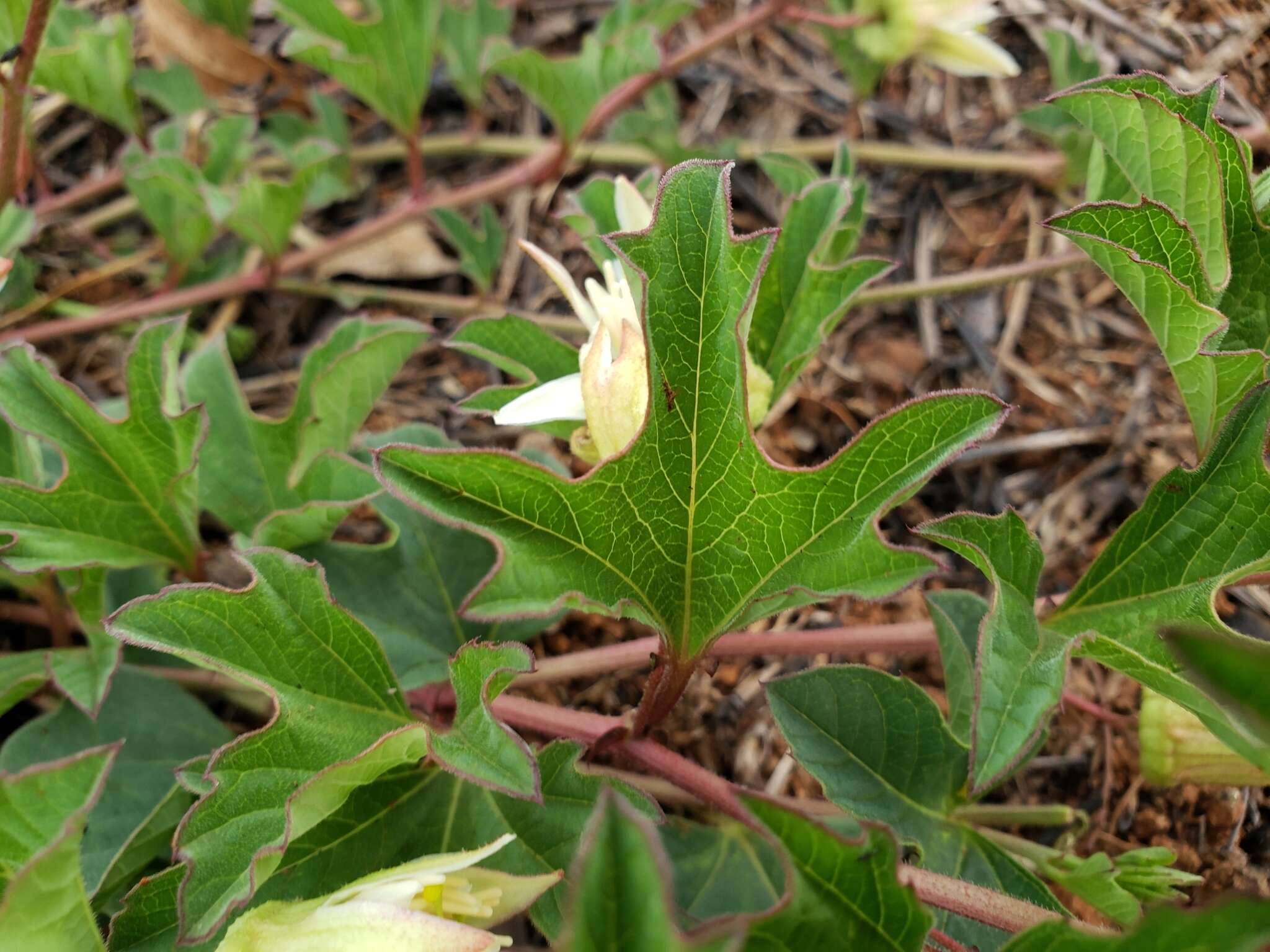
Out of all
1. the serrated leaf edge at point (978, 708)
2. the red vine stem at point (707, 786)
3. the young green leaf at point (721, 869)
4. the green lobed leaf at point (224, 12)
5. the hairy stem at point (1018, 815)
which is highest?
the green lobed leaf at point (224, 12)

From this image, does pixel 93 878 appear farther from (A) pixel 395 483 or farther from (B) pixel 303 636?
(A) pixel 395 483

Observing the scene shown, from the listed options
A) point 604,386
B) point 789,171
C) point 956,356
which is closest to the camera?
point 604,386

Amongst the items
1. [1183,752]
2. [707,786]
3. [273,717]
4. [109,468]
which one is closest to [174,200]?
[109,468]

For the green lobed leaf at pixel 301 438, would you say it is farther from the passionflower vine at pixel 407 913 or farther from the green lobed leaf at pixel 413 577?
the passionflower vine at pixel 407 913

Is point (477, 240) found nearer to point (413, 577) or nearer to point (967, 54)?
point (413, 577)

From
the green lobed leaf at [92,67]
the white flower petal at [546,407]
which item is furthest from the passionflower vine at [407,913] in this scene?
the green lobed leaf at [92,67]

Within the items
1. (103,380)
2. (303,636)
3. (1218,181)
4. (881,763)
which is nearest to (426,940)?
(303,636)

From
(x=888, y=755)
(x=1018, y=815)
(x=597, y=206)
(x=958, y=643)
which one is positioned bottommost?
(x=1018, y=815)
